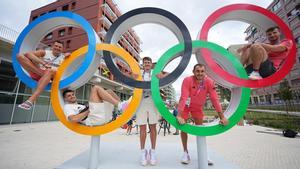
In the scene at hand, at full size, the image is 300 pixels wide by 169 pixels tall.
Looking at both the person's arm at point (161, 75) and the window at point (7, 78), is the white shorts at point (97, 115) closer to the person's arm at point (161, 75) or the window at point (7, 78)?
the person's arm at point (161, 75)

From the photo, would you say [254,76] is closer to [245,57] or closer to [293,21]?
[245,57]

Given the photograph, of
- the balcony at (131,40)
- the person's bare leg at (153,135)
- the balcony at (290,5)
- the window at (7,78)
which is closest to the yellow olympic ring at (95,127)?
the person's bare leg at (153,135)

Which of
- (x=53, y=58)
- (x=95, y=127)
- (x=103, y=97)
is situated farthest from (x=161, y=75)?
(x=53, y=58)

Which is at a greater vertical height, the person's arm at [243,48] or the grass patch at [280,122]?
the person's arm at [243,48]

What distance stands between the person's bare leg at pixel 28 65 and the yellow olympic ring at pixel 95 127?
1.08 feet

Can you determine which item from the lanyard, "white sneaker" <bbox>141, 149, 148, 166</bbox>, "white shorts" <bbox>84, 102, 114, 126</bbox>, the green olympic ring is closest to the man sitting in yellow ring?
"white shorts" <bbox>84, 102, 114, 126</bbox>

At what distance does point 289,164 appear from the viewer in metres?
3.51

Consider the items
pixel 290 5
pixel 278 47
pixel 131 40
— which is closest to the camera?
pixel 278 47

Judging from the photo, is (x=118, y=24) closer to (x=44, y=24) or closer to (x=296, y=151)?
(x=44, y=24)

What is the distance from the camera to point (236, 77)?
8.54ft

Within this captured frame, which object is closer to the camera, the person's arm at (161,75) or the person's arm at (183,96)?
the person's arm at (183,96)

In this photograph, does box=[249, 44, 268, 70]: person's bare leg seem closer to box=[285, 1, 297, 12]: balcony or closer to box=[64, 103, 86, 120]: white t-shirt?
box=[64, 103, 86, 120]: white t-shirt

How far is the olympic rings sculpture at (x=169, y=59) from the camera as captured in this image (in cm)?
259

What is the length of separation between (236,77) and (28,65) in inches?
148
